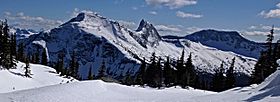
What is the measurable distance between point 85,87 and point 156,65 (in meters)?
55.2

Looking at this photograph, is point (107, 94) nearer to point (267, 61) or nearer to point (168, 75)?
point (267, 61)

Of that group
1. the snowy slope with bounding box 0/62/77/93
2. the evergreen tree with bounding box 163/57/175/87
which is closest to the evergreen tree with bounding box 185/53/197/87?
the evergreen tree with bounding box 163/57/175/87

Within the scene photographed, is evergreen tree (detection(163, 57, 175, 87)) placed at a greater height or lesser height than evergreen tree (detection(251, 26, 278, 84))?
lesser

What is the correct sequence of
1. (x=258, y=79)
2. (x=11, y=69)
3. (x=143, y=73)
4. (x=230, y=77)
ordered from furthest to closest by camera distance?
1. (x=143, y=73)
2. (x=230, y=77)
3. (x=11, y=69)
4. (x=258, y=79)

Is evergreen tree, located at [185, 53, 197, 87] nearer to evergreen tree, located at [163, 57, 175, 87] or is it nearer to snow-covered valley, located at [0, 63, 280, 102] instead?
evergreen tree, located at [163, 57, 175, 87]

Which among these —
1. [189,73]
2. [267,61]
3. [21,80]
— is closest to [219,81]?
[189,73]

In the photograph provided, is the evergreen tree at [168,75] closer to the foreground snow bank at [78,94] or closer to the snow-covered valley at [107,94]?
the snow-covered valley at [107,94]

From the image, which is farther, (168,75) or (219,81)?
(168,75)

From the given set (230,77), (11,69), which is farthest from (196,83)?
(11,69)

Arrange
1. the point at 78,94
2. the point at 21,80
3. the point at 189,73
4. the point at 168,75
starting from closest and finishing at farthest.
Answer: the point at 78,94
the point at 21,80
the point at 189,73
the point at 168,75

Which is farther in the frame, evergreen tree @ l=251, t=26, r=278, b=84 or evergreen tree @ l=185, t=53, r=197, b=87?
evergreen tree @ l=185, t=53, r=197, b=87

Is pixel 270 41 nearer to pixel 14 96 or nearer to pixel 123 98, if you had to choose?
pixel 123 98

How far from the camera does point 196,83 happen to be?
281ft

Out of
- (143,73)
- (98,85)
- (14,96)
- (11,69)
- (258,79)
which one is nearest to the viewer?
(14,96)
